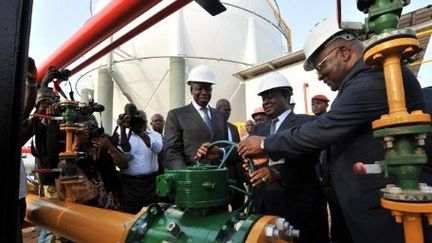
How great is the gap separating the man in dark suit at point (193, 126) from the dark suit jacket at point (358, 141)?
1.15m

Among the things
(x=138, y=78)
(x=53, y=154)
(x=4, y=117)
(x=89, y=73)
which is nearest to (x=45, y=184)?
(x=53, y=154)

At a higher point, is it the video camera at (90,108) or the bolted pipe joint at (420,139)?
the video camera at (90,108)

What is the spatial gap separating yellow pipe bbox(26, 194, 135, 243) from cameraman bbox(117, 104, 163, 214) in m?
0.87

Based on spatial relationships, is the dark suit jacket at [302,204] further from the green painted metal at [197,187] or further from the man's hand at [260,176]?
the green painted metal at [197,187]

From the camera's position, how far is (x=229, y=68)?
9.76m

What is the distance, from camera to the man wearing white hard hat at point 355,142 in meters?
1.07

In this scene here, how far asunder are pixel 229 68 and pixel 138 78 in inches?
114

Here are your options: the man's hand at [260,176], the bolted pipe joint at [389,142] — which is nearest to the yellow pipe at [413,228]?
the bolted pipe joint at [389,142]

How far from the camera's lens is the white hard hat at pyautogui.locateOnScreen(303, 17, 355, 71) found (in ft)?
4.50

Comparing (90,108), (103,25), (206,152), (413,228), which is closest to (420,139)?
(413,228)

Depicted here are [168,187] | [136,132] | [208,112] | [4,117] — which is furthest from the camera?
[136,132]

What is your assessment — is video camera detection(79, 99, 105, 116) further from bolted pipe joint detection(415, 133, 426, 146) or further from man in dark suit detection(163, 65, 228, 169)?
bolted pipe joint detection(415, 133, 426, 146)

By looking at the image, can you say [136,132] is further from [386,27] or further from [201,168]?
[386,27]

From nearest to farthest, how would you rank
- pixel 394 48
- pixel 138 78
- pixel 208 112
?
pixel 394 48, pixel 208 112, pixel 138 78
